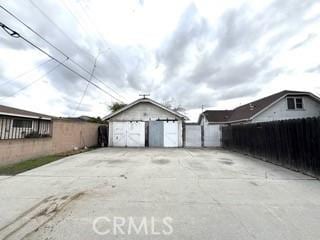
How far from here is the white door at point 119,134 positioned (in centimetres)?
1698

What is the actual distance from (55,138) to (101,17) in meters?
7.82

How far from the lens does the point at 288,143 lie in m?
7.37

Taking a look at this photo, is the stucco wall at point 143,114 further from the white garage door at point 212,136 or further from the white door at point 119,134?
the white garage door at point 212,136

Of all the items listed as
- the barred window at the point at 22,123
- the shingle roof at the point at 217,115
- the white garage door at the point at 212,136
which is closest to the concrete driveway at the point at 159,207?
the barred window at the point at 22,123

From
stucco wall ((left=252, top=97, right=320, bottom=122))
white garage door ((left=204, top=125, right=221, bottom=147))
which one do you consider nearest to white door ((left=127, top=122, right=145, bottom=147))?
white garage door ((left=204, top=125, right=221, bottom=147))

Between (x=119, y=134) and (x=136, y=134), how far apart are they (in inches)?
65.4

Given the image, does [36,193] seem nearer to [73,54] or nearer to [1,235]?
[1,235]

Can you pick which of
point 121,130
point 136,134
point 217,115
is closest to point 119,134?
point 121,130

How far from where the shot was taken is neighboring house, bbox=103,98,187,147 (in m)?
16.8

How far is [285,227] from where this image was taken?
283cm

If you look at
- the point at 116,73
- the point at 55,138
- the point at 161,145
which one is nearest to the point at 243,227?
the point at 55,138

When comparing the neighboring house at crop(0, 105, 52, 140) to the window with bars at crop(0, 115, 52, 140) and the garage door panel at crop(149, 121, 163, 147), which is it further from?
the garage door panel at crop(149, 121, 163, 147)

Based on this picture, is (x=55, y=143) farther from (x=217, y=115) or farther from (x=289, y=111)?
(x=217, y=115)

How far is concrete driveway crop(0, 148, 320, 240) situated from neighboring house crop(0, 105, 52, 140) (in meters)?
3.39
